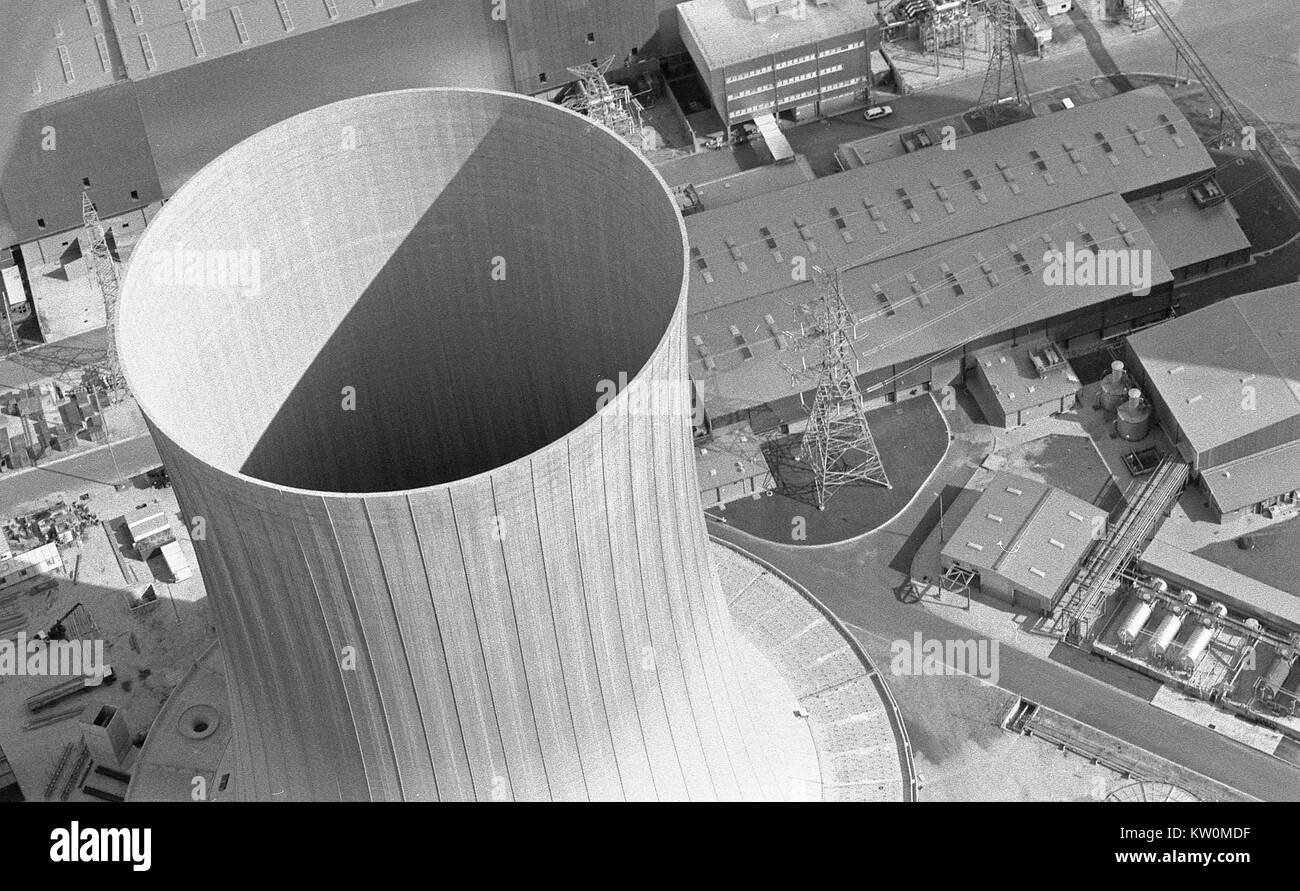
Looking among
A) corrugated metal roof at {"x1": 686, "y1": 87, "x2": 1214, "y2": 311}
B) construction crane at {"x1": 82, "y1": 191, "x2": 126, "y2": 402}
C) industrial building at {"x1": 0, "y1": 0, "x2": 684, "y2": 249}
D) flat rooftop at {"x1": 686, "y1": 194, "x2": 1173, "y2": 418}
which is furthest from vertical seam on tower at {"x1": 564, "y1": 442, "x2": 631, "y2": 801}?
industrial building at {"x1": 0, "y1": 0, "x2": 684, "y2": 249}

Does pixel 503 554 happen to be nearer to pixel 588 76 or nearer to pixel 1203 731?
pixel 1203 731

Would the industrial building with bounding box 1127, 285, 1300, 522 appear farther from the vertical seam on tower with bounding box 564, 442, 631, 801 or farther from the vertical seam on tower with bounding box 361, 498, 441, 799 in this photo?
the vertical seam on tower with bounding box 361, 498, 441, 799

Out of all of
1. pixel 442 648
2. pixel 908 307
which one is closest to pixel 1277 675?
pixel 908 307

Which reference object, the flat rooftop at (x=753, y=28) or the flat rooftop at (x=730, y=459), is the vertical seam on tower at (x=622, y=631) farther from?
the flat rooftop at (x=753, y=28)

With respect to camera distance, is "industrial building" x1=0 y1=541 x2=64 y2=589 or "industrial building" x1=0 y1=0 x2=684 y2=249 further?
"industrial building" x1=0 y1=0 x2=684 y2=249

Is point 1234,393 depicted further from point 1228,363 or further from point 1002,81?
point 1002,81

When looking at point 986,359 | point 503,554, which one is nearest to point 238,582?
point 503,554

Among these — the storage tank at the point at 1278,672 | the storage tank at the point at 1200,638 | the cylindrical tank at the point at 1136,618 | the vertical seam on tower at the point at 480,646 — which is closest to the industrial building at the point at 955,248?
the cylindrical tank at the point at 1136,618

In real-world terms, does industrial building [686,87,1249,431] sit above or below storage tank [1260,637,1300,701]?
above
